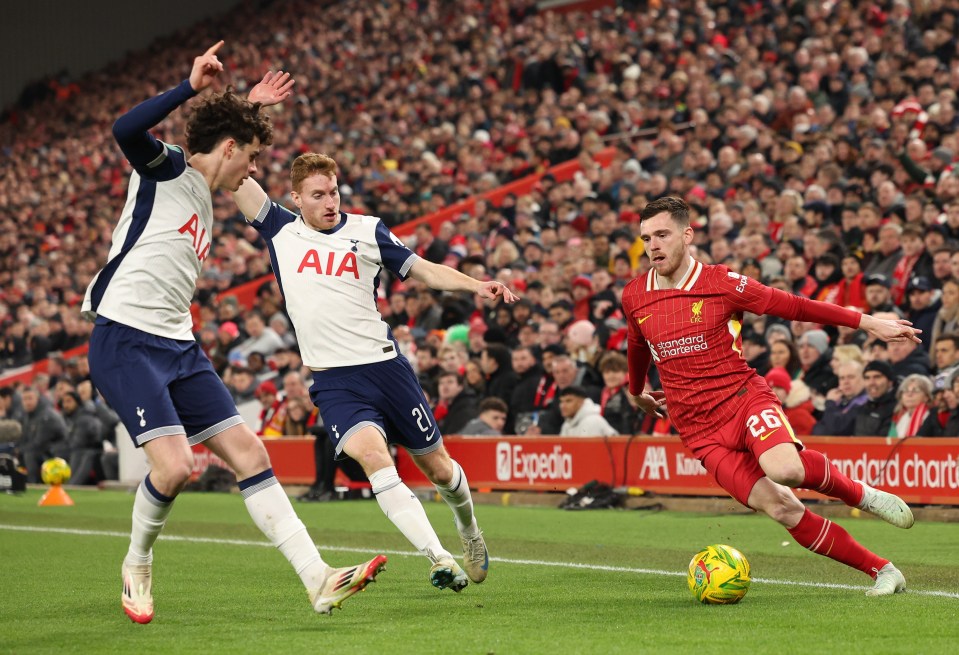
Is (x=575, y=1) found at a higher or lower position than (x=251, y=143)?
higher

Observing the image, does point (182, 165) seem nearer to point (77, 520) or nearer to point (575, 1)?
point (77, 520)

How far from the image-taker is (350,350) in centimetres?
789

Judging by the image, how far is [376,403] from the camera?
7840 mm

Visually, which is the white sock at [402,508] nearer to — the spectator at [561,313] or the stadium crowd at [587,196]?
the stadium crowd at [587,196]

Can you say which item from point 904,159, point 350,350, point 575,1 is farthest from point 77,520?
point 575,1

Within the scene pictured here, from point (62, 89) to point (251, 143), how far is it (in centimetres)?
4105

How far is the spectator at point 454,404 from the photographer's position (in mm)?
16719

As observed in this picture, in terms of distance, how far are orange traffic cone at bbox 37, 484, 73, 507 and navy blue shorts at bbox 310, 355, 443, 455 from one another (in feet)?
32.7

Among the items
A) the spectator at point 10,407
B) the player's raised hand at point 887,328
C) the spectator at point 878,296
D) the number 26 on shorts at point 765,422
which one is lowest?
the spectator at point 10,407

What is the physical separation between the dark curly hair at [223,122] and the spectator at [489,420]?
9.57 metres

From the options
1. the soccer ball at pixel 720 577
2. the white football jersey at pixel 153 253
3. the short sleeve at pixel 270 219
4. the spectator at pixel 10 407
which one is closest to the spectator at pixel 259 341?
the spectator at pixel 10 407

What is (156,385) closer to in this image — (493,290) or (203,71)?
(203,71)

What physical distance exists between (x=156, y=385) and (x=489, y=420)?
981cm

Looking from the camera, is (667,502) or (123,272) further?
(667,502)
